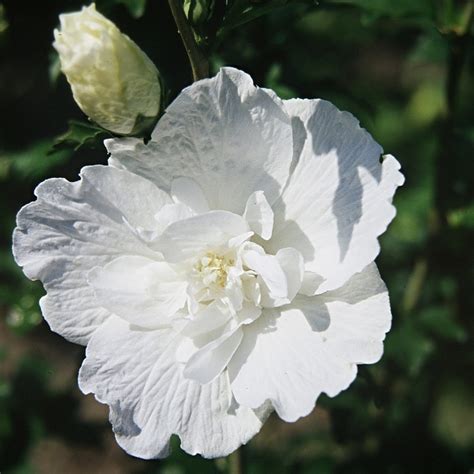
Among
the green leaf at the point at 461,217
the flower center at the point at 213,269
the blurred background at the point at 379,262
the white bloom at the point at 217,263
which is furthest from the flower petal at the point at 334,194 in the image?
the green leaf at the point at 461,217

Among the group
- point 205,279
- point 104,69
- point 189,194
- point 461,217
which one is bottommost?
point 461,217

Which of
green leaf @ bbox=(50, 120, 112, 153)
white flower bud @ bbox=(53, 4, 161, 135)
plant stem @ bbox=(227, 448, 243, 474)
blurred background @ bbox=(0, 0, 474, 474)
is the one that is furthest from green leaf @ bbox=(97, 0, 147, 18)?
plant stem @ bbox=(227, 448, 243, 474)

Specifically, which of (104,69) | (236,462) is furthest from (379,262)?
(104,69)

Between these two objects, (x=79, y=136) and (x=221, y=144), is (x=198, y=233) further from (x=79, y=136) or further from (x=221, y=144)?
(x=79, y=136)

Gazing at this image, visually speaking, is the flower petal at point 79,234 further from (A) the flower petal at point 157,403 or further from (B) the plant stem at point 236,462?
(B) the plant stem at point 236,462

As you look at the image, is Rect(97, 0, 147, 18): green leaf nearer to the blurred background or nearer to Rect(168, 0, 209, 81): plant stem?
the blurred background

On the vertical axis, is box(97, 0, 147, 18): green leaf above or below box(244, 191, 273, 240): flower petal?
above
